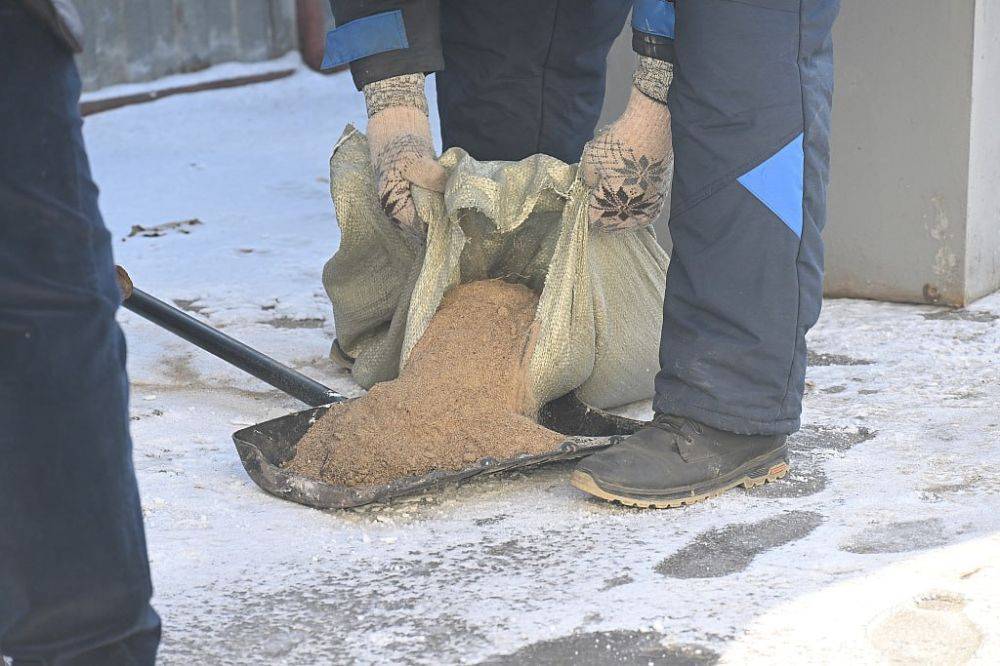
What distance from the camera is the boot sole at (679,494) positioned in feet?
5.79

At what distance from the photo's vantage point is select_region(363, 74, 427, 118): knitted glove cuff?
2.24 metres

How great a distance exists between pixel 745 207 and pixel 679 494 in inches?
16.1

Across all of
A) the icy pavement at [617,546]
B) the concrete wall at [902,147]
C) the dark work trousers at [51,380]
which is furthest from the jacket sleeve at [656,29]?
the concrete wall at [902,147]

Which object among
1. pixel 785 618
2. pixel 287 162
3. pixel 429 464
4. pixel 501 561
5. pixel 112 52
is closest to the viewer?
pixel 785 618

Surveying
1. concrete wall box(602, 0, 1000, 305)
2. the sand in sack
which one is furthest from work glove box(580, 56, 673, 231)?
concrete wall box(602, 0, 1000, 305)

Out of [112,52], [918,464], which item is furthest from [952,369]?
[112,52]

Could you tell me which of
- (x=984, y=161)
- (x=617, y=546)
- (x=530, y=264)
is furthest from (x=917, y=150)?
(x=617, y=546)

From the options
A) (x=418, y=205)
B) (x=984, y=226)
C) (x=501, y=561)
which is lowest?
(x=501, y=561)

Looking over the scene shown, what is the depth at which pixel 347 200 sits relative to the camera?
2.37m

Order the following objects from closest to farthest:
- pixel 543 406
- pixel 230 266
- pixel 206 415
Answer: pixel 543 406 → pixel 206 415 → pixel 230 266

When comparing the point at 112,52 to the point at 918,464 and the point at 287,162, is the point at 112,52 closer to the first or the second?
the point at 287,162

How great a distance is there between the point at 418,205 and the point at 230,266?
144 cm

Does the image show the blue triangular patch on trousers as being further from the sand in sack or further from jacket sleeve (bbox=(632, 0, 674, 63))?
the sand in sack

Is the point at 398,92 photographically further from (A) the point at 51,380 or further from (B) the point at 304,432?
(A) the point at 51,380
